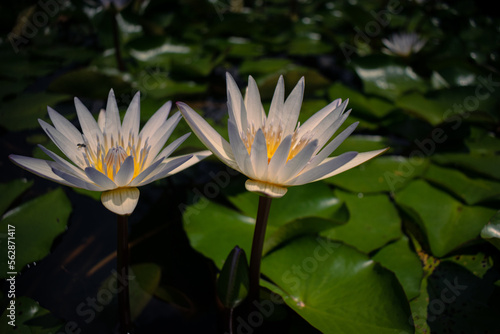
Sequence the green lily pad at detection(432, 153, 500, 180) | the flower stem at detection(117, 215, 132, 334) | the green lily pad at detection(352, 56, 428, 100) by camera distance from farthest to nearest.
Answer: the green lily pad at detection(352, 56, 428, 100) → the green lily pad at detection(432, 153, 500, 180) → the flower stem at detection(117, 215, 132, 334)

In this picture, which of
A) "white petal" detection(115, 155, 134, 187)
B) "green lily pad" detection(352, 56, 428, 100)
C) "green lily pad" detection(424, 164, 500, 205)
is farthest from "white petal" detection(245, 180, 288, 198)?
"green lily pad" detection(352, 56, 428, 100)

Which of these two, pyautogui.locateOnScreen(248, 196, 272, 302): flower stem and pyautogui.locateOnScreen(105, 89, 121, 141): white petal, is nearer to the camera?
pyautogui.locateOnScreen(248, 196, 272, 302): flower stem

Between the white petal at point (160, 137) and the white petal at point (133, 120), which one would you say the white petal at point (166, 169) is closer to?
the white petal at point (160, 137)

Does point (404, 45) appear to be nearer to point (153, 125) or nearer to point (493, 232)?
point (493, 232)

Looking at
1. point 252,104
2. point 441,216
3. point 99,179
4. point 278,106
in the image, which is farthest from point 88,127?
point 441,216

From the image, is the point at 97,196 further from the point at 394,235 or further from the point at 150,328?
the point at 394,235

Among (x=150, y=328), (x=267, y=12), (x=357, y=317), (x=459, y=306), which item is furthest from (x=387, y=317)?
(x=267, y=12)

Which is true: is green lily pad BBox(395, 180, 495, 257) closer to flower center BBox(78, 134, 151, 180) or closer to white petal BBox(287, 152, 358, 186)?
white petal BBox(287, 152, 358, 186)
